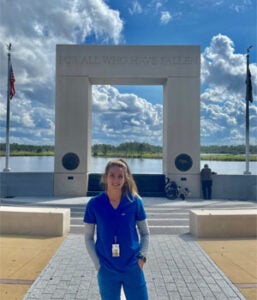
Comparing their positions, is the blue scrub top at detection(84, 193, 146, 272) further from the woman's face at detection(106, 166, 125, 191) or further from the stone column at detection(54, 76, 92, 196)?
the stone column at detection(54, 76, 92, 196)

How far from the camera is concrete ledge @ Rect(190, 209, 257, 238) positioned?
7762mm

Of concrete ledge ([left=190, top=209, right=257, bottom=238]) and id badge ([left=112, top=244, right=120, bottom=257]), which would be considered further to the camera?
concrete ledge ([left=190, top=209, right=257, bottom=238])

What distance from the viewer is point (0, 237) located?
7.46m

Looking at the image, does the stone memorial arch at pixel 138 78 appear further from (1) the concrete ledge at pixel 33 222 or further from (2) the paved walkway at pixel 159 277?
(2) the paved walkway at pixel 159 277

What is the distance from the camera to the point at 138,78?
637 inches

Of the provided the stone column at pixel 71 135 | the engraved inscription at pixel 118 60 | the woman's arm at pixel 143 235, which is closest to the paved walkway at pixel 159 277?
the woman's arm at pixel 143 235

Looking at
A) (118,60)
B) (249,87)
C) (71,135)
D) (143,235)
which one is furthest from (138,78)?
(143,235)

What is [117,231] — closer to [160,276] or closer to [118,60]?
[160,276]

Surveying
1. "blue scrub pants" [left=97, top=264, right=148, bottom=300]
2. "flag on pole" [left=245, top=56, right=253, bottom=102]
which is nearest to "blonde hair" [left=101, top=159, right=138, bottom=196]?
"blue scrub pants" [left=97, top=264, right=148, bottom=300]

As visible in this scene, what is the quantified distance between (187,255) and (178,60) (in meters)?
11.7

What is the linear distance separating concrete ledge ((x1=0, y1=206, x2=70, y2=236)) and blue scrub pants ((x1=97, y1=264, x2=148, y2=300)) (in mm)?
5018

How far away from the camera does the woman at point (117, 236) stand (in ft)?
9.60

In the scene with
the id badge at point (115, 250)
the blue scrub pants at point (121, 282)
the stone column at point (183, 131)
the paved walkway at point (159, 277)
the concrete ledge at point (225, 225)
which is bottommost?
the paved walkway at point (159, 277)

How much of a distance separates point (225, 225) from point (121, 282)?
5.38m
